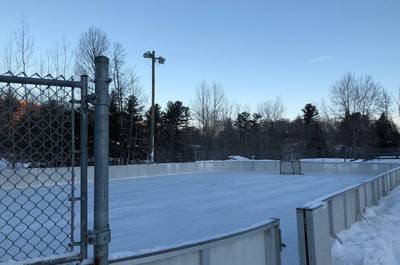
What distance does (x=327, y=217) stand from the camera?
223 inches

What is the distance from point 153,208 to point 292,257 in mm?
7305

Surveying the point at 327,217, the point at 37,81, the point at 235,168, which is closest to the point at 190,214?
the point at 327,217

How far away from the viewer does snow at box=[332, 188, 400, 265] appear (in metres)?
5.65

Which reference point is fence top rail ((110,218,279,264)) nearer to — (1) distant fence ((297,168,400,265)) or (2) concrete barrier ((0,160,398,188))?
(1) distant fence ((297,168,400,265))

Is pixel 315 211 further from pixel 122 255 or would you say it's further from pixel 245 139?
pixel 245 139

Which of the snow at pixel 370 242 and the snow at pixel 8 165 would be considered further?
the snow at pixel 370 242

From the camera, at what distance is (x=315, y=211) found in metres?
4.83

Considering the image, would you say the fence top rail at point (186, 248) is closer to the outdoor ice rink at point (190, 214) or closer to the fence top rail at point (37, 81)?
the fence top rail at point (37, 81)

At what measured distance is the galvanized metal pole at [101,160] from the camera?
229cm

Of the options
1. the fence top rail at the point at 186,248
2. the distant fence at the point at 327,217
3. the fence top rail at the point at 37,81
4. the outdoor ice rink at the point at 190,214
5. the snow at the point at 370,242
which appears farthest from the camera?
the outdoor ice rink at the point at 190,214

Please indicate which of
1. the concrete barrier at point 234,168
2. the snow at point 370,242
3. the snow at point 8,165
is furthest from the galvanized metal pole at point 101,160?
the concrete barrier at point 234,168

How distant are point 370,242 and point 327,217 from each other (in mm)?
1328

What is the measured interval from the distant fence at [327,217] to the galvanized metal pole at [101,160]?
291 cm

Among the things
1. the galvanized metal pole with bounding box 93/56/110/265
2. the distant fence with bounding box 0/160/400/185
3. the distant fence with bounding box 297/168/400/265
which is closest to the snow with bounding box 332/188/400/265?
the distant fence with bounding box 297/168/400/265
